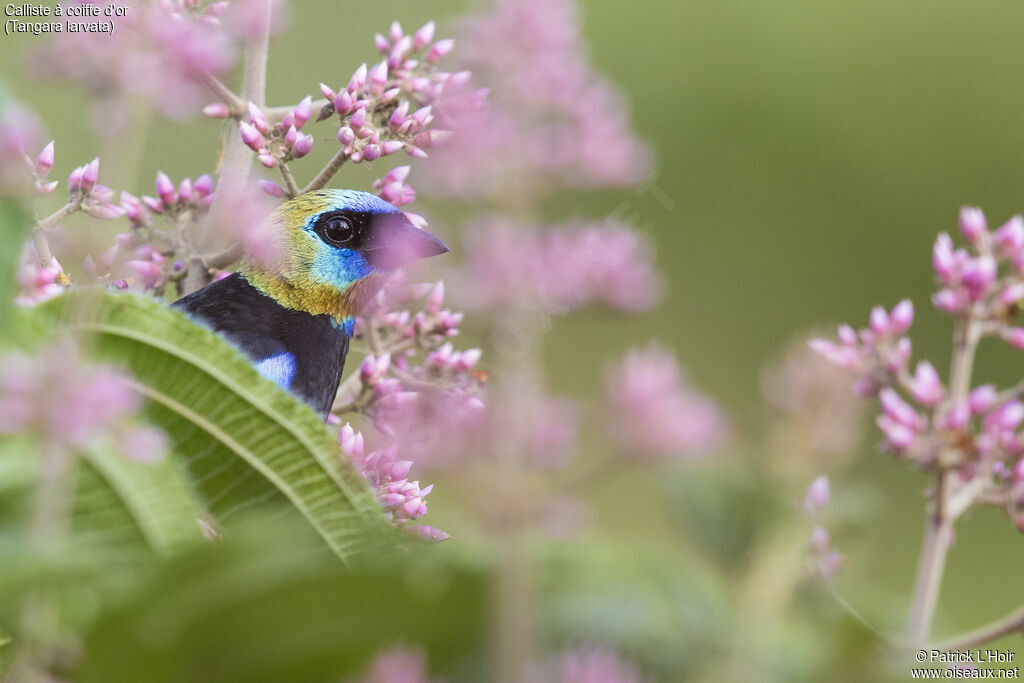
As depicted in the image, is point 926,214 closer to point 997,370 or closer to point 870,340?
point 997,370

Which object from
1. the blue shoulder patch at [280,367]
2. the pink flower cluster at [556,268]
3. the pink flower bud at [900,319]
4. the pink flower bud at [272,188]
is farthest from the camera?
the blue shoulder patch at [280,367]

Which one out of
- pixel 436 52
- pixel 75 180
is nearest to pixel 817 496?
pixel 75 180

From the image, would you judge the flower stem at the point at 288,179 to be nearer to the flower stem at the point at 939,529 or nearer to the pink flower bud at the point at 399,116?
the pink flower bud at the point at 399,116

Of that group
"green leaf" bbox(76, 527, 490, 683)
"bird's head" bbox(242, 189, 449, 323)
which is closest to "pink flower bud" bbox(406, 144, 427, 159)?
"green leaf" bbox(76, 527, 490, 683)

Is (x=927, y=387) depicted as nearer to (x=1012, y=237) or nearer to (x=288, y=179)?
(x=1012, y=237)

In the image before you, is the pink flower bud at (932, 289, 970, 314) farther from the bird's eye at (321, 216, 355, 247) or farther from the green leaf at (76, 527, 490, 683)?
the bird's eye at (321, 216, 355, 247)

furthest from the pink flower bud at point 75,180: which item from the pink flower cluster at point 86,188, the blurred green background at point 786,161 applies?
the blurred green background at point 786,161
